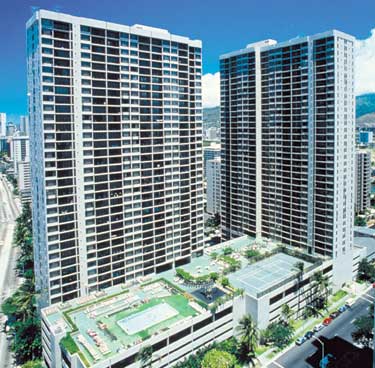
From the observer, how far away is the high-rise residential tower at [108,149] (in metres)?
69.4

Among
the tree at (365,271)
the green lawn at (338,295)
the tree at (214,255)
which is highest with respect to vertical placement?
the tree at (214,255)

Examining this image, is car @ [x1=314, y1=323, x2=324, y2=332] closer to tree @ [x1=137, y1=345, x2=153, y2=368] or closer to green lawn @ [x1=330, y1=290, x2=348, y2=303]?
green lawn @ [x1=330, y1=290, x2=348, y2=303]

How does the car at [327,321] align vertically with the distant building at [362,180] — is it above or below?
below

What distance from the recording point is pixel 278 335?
7150 centimetres

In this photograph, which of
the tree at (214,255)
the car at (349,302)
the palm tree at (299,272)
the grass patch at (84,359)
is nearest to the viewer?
the grass patch at (84,359)

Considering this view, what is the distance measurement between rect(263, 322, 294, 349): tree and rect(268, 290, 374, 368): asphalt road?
6.34ft

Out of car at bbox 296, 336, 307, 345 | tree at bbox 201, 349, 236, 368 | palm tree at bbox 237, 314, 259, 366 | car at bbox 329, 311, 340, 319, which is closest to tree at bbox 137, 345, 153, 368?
tree at bbox 201, 349, 236, 368

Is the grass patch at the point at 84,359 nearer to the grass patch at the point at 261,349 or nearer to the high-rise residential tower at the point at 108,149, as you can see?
the high-rise residential tower at the point at 108,149

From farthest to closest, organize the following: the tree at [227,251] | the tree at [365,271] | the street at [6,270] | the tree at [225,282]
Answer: the tree at [365,271], the tree at [227,251], the street at [6,270], the tree at [225,282]

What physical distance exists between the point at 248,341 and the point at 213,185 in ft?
373

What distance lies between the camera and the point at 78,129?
71.5 metres

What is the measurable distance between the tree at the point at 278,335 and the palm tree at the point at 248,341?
5.39 metres

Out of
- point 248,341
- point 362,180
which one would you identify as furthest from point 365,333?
point 362,180

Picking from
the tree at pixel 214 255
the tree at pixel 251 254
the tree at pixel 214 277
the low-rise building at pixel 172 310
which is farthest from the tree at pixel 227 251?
the tree at pixel 214 277
